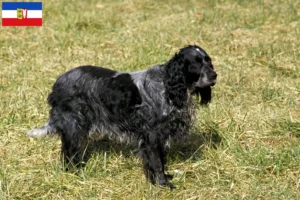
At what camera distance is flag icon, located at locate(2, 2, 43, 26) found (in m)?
9.95

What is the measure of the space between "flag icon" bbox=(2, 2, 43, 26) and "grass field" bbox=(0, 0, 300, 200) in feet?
0.67

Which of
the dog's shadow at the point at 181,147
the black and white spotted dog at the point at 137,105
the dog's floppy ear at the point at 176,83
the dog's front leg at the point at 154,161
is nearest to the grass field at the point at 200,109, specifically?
the dog's shadow at the point at 181,147

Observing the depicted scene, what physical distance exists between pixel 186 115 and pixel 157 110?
30cm

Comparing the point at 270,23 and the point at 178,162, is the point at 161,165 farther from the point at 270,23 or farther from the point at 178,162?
the point at 270,23

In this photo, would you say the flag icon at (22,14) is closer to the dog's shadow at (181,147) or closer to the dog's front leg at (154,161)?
the dog's shadow at (181,147)

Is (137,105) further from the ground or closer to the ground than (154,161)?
further from the ground

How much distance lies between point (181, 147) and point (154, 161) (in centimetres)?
72

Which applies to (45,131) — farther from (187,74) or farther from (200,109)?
(200,109)

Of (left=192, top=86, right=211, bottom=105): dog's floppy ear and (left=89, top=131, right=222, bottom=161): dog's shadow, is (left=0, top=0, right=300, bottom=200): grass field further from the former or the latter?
(left=192, top=86, right=211, bottom=105): dog's floppy ear

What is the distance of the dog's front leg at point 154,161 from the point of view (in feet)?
15.4

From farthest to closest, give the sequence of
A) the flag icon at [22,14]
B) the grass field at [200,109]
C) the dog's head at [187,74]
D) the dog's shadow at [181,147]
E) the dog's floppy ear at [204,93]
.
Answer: the flag icon at [22,14], the dog's shadow at [181,147], the dog's floppy ear at [204,93], the dog's head at [187,74], the grass field at [200,109]

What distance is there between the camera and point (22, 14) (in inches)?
405

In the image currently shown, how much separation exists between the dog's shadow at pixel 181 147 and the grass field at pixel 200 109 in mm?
16

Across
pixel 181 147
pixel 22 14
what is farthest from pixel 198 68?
pixel 22 14
